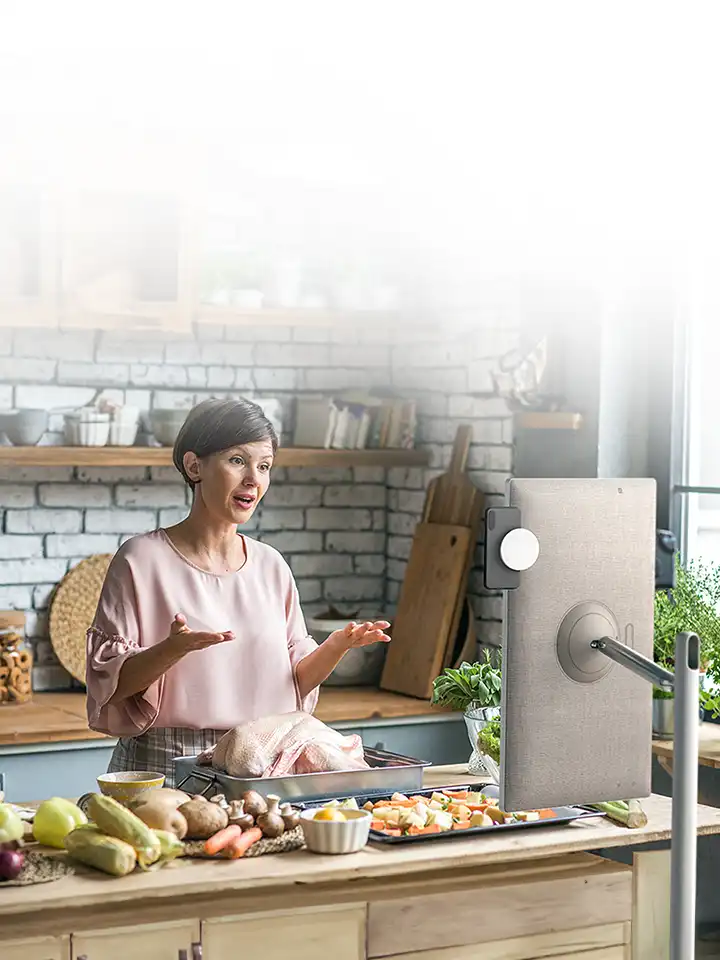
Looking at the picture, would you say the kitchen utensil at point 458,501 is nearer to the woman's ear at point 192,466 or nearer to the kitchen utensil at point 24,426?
the kitchen utensil at point 24,426

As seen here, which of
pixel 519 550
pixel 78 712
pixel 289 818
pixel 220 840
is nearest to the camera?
pixel 519 550

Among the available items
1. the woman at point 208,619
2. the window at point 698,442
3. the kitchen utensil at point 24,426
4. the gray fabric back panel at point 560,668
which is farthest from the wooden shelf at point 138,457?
the gray fabric back panel at point 560,668

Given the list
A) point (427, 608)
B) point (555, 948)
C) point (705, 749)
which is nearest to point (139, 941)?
point (555, 948)

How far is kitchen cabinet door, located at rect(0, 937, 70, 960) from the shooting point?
70.9 inches

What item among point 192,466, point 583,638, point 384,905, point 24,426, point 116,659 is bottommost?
point 384,905

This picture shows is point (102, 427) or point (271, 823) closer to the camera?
point (271, 823)

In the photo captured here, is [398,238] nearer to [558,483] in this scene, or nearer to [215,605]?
[558,483]

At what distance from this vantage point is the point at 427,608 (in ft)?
13.7

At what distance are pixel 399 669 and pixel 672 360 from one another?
126cm

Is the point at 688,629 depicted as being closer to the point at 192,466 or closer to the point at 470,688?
the point at 470,688

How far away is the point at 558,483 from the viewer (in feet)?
5.91

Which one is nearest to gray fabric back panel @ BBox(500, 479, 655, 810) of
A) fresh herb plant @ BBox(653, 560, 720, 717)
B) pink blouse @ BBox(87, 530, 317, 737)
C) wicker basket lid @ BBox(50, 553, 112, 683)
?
pink blouse @ BBox(87, 530, 317, 737)

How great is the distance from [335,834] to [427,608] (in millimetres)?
2216

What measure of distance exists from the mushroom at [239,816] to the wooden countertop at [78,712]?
5.28 feet
